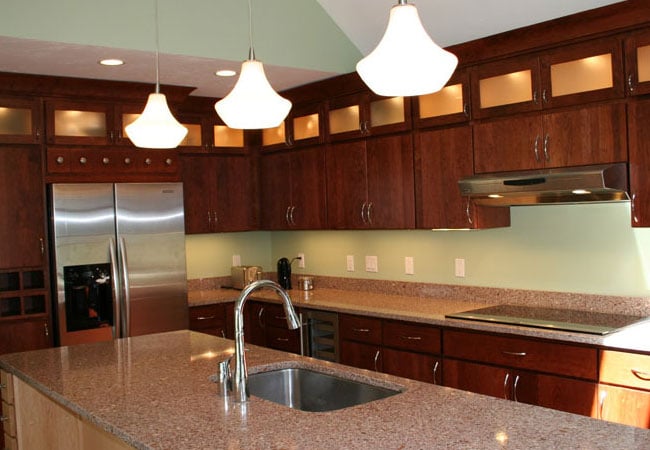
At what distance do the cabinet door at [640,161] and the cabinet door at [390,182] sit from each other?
146 cm

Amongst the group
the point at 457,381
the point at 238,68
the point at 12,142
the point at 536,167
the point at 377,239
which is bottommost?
the point at 457,381

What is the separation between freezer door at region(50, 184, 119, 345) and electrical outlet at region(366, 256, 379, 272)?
1.89 metres

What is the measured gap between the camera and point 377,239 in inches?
208

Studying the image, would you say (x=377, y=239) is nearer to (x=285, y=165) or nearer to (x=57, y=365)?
(x=285, y=165)

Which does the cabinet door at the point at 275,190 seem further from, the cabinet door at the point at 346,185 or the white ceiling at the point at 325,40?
the white ceiling at the point at 325,40

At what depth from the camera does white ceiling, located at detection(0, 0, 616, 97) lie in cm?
378

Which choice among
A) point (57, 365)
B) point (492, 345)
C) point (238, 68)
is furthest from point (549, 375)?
point (238, 68)

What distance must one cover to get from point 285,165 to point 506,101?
7.06 feet

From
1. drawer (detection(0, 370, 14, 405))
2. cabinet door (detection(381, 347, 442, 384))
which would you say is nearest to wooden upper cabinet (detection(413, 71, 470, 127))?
cabinet door (detection(381, 347, 442, 384))

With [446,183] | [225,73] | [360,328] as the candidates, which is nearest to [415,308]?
[360,328]

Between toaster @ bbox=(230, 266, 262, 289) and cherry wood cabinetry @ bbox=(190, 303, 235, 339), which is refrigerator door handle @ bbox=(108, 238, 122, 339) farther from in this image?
toaster @ bbox=(230, 266, 262, 289)

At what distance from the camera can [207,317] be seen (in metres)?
5.30

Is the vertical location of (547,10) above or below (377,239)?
above

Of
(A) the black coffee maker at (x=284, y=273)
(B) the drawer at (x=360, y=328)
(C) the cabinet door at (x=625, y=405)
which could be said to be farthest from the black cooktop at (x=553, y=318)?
(A) the black coffee maker at (x=284, y=273)
